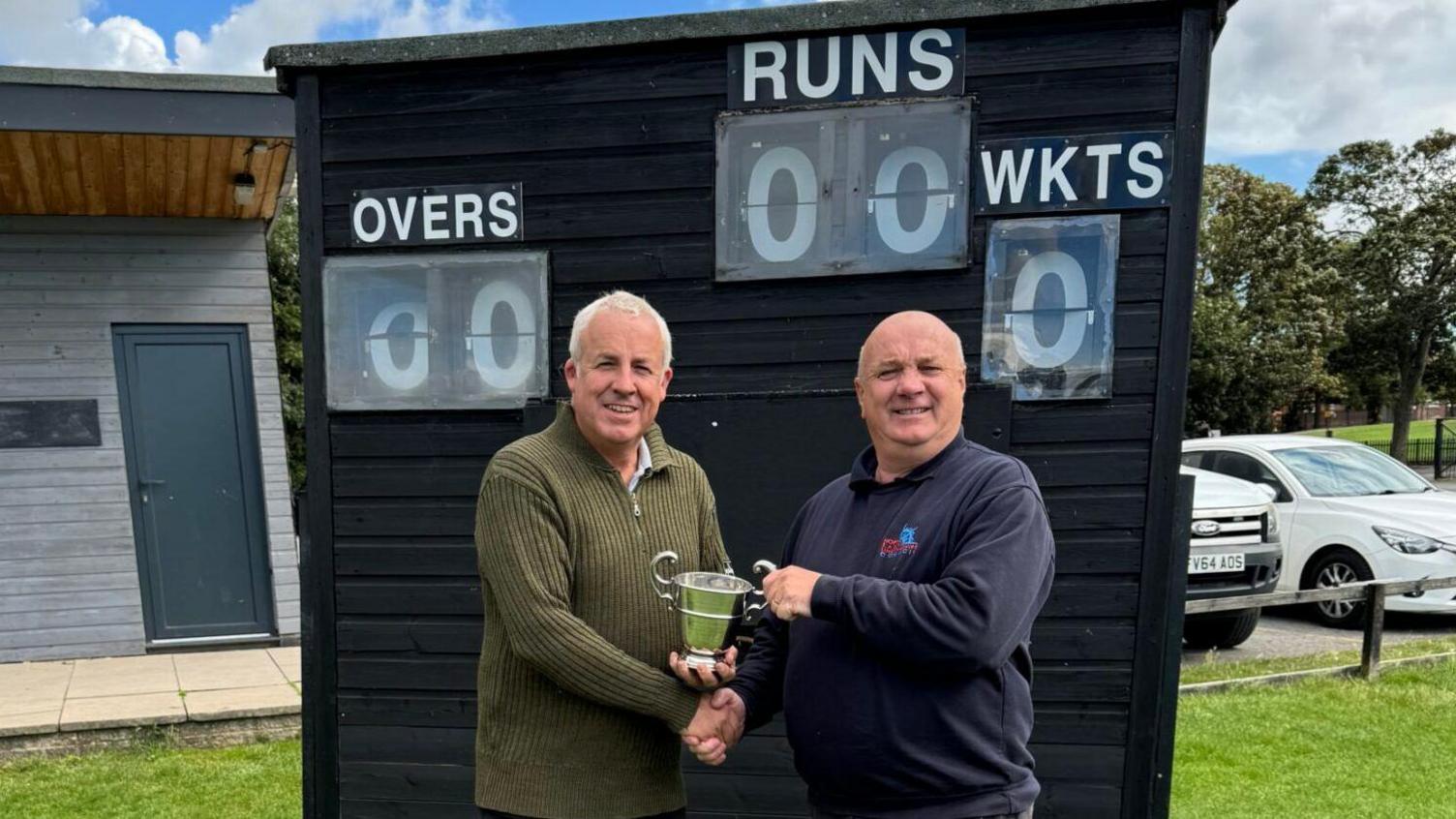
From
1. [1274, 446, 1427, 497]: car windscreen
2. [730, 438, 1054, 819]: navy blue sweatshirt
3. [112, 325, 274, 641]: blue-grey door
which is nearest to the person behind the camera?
[730, 438, 1054, 819]: navy blue sweatshirt

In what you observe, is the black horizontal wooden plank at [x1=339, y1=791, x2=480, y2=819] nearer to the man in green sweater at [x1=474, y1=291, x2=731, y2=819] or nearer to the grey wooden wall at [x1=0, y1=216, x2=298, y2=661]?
the man in green sweater at [x1=474, y1=291, x2=731, y2=819]

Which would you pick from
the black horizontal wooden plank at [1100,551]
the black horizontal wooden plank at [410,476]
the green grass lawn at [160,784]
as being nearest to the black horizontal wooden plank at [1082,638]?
the black horizontal wooden plank at [1100,551]

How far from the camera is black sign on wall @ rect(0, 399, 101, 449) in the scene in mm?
6320

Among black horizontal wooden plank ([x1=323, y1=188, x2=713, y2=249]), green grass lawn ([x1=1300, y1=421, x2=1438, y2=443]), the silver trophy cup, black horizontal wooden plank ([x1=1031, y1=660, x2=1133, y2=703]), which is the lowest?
green grass lawn ([x1=1300, y1=421, x2=1438, y2=443])

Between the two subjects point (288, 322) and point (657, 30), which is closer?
point (657, 30)

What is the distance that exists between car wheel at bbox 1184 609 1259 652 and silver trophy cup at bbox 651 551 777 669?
5.98m

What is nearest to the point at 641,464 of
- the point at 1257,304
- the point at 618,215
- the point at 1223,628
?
the point at 618,215

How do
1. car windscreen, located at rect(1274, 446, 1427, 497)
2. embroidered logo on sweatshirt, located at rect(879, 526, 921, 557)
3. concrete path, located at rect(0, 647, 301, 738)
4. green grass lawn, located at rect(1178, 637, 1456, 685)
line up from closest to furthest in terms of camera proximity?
embroidered logo on sweatshirt, located at rect(879, 526, 921, 557), concrete path, located at rect(0, 647, 301, 738), green grass lawn, located at rect(1178, 637, 1456, 685), car windscreen, located at rect(1274, 446, 1427, 497)

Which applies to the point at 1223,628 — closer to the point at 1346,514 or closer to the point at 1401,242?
the point at 1346,514

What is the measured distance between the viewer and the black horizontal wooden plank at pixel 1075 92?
2869 millimetres

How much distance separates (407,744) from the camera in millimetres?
3326

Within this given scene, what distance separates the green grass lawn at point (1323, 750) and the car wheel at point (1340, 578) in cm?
174

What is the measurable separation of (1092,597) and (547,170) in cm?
199

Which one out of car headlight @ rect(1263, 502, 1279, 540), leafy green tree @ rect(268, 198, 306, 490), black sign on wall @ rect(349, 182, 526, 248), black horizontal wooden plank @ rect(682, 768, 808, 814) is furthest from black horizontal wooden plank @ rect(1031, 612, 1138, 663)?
leafy green tree @ rect(268, 198, 306, 490)
